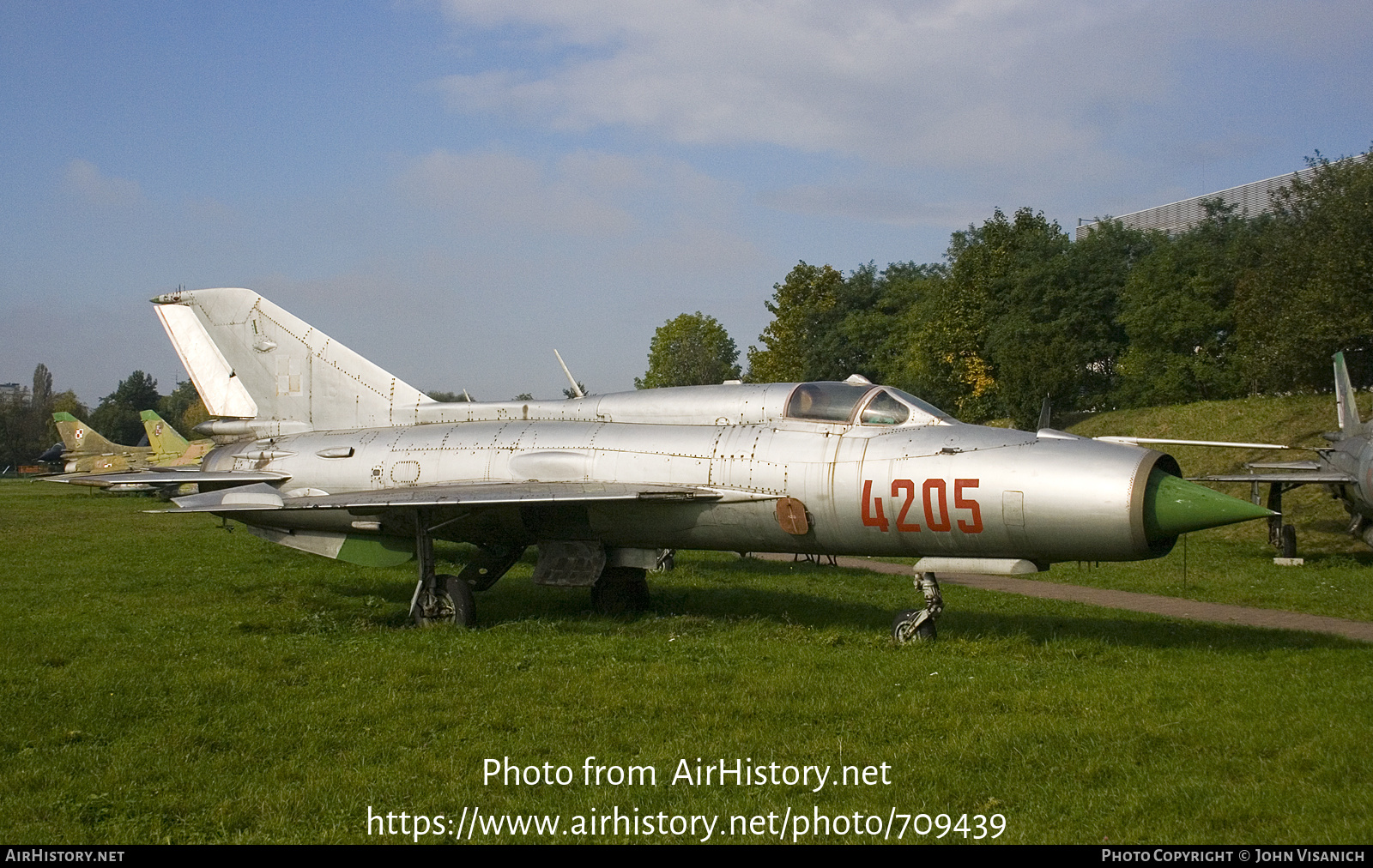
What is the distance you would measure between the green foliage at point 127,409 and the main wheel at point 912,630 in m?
105

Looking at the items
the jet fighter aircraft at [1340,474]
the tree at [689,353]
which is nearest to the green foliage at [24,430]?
the tree at [689,353]

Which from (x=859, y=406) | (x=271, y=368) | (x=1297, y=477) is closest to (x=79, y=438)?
(x=271, y=368)

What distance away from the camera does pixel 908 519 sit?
31.6 feet

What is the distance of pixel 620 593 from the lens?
41.3 feet

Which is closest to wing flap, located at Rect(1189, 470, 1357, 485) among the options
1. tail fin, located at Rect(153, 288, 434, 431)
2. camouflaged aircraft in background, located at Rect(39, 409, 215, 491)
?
tail fin, located at Rect(153, 288, 434, 431)

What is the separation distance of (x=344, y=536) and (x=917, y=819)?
9.09 meters

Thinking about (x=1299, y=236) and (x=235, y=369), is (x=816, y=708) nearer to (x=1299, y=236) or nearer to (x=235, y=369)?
(x=235, y=369)

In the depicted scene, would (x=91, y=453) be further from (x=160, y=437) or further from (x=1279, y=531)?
(x=1279, y=531)

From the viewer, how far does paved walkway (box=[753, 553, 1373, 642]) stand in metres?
11.9

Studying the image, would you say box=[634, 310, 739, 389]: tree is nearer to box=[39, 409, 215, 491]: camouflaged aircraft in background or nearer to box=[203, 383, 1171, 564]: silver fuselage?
box=[39, 409, 215, 491]: camouflaged aircraft in background

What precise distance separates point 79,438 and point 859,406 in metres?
40.3

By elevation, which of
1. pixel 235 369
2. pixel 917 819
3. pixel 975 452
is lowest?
pixel 917 819

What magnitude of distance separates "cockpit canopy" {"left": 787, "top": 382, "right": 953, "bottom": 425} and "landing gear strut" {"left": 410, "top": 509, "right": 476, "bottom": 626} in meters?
4.14
